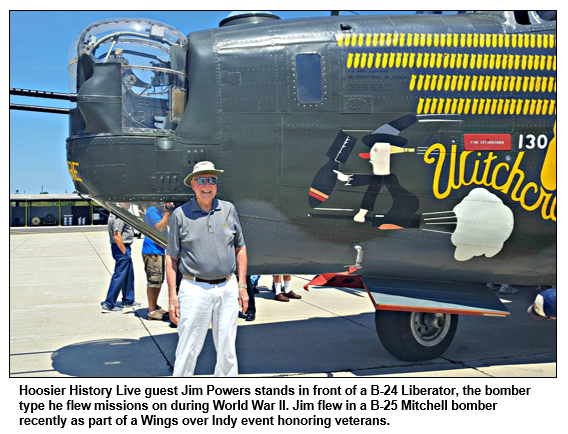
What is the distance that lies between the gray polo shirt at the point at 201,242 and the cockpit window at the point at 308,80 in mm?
1680

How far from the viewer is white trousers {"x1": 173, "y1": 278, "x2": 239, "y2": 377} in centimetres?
408

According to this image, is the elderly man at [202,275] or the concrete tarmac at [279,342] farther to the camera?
the concrete tarmac at [279,342]

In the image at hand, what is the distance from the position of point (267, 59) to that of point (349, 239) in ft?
6.81

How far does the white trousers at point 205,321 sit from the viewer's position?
408 centimetres

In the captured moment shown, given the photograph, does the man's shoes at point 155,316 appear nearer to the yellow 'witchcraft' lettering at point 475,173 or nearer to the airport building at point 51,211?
the yellow 'witchcraft' lettering at point 475,173

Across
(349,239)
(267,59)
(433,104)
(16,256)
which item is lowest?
(16,256)

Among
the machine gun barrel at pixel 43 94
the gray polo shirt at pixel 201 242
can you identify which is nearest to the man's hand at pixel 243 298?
the gray polo shirt at pixel 201 242

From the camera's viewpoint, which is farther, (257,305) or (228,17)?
(257,305)

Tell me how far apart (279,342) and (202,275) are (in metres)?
2.68

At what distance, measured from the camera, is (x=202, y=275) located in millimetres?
4090

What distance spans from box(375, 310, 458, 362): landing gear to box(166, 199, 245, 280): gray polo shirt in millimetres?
2210

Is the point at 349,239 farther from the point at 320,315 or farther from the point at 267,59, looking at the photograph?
the point at 320,315
